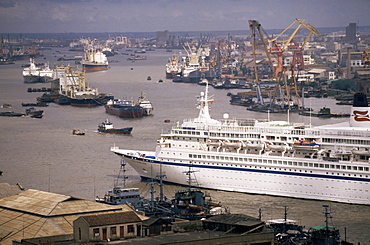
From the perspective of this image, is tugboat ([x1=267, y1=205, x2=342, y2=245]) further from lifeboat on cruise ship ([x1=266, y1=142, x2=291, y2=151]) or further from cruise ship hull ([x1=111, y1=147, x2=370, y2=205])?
lifeboat on cruise ship ([x1=266, y1=142, x2=291, y2=151])

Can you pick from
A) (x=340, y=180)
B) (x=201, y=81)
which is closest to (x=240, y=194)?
(x=340, y=180)

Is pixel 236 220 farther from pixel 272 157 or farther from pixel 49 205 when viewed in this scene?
pixel 272 157

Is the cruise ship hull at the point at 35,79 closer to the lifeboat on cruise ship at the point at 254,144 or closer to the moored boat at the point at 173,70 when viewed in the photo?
the moored boat at the point at 173,70

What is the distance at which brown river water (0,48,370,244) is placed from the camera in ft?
57.5

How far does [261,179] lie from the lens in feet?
63.2

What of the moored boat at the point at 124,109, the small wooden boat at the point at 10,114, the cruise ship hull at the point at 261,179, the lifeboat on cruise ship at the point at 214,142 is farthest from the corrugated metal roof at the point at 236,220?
the small wooden boat at the point at 10,114

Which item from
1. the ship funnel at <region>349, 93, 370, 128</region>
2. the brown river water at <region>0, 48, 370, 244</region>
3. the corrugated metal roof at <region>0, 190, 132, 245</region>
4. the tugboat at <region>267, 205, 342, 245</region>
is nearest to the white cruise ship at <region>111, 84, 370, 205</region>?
the ship funnel at <region>349, 93, 370, 128</region>

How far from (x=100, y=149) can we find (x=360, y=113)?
28.4 feet

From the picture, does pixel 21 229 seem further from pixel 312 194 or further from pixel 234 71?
pixel 234 71

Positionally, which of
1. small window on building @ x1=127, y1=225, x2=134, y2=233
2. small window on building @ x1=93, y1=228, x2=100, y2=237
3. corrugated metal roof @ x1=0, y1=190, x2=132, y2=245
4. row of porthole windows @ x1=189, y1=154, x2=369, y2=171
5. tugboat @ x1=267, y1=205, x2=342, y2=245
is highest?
small window on building @ x1=93, y1=228, x2=100, y2=237

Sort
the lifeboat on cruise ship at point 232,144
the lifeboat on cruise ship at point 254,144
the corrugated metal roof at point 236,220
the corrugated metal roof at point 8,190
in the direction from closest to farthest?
the corrugated metal roof at point 236,220
the corrugated metal roof at point 8,190
the lifeboat on cruise ship at point 254,144
the lifeboat on cruise ship at point 232,144

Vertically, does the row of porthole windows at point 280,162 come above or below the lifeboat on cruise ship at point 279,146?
below

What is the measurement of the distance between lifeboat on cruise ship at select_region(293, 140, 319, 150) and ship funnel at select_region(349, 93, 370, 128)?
102 centimetres

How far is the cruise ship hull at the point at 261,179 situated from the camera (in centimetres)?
1819
